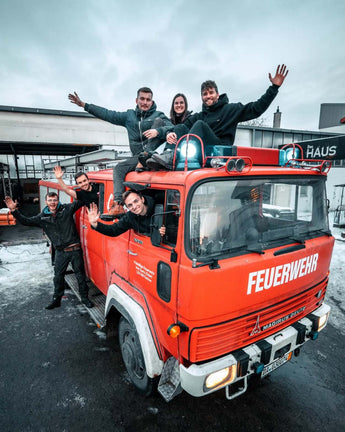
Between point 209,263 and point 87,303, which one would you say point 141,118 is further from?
point 87,303

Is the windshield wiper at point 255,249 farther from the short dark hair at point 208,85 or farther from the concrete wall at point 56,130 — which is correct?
the concrete wall at point 56,130

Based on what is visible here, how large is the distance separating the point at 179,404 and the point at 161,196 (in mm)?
2234

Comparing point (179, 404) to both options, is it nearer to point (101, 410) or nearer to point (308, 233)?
point (101, 410)

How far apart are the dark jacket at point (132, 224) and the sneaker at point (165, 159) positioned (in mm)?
367

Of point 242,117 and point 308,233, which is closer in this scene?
point 308,233

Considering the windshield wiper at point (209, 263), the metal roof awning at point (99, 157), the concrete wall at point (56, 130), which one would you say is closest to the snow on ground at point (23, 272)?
the metal roof awning at point (99, 157)

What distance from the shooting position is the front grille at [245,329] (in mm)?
1992

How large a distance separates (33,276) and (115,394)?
159 inches

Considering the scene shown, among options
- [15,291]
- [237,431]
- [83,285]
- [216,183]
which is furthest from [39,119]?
[237,431]

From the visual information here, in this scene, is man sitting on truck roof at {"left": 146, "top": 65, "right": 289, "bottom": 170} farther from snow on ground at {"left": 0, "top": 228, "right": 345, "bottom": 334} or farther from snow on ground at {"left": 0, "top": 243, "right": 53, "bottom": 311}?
snow on ground at {"left": 0, "top": 243, "right": 53, "bottom": 311}

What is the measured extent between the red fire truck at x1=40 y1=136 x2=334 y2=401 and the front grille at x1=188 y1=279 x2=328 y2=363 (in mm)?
10

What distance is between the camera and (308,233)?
104 inches

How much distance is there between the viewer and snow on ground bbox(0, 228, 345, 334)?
4645mm

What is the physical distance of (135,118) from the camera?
3830 mm
